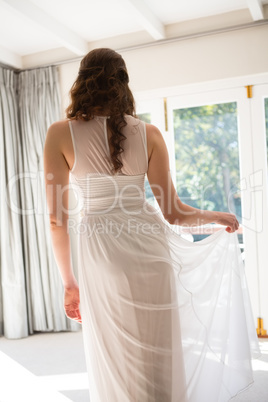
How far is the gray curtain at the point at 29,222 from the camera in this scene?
4.07 m

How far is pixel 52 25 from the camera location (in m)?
3.44

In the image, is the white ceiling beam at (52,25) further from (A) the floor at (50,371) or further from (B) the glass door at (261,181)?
(A) the floor at (50,371)

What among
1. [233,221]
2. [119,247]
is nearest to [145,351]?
[119,247]

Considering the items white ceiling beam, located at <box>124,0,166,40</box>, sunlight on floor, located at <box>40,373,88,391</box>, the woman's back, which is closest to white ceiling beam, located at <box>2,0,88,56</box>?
white ceiling beam, located at <box>124,0,166,40</box>

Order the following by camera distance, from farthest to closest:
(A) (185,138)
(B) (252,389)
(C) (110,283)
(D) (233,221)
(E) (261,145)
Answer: (A) (185,138) < (E) (261,145) < (B) (252,389) < (D) (233,221) < (C) (110,283)

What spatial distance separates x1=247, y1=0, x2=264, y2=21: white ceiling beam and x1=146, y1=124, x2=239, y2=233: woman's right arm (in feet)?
6.71

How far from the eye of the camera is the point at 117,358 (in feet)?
4.86

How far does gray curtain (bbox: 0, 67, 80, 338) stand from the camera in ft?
13.4

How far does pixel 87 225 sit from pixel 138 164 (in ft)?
0.91

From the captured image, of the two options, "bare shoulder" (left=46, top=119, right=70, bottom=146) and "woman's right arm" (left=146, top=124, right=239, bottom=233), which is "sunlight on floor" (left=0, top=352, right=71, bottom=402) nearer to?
"woman's right arm" (left=146, top=124, right=239, bottom=233)

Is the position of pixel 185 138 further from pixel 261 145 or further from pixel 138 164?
pixel 138 164

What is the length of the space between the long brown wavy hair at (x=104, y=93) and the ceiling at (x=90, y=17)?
1728 mm

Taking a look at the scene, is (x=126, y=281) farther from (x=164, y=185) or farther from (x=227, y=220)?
(x=227, y=220)

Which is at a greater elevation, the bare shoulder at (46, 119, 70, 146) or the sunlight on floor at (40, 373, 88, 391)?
the bare shoulder at (46, 119, 70, 146)
